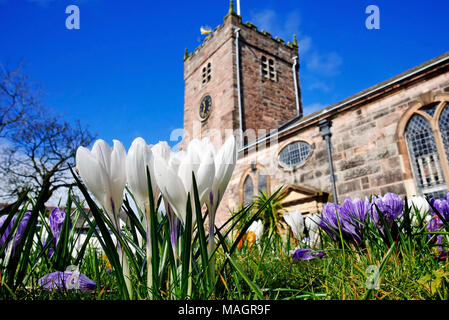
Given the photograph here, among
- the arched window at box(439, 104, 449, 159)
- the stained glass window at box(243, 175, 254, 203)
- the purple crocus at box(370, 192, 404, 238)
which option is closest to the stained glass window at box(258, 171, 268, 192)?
the stained glass window at box(243, 175, 254, 203)

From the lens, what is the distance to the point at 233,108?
52.3ft

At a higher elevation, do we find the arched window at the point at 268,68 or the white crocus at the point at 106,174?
the arched window at the point at 268,68

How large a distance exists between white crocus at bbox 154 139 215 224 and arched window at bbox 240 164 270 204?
35.2 feet

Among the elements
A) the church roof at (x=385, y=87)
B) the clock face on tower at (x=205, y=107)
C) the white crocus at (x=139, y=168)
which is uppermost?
the clock face on tower at (x=205, y=107)

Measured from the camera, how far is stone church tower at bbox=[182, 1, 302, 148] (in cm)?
1630

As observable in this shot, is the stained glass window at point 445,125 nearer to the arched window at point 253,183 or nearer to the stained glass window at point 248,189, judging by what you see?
the arched window at point 253,183

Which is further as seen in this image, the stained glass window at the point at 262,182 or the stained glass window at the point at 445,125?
the stained glass window at the point at 262,182

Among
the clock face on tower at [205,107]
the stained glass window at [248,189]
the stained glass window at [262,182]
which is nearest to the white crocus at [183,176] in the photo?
the stained glass window at [262,182]

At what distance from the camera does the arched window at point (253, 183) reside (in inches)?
457

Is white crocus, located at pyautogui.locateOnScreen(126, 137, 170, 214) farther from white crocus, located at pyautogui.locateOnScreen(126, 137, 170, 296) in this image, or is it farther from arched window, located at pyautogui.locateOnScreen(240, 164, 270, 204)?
arched window, located at pyautogui.locateOnScreen(240, 164, 270, 204)

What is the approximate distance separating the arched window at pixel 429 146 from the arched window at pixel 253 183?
5.01 meters

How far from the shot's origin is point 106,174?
707mm

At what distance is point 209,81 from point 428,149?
43.7 feet

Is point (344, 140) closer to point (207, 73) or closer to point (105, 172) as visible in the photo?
point (105, 172)
